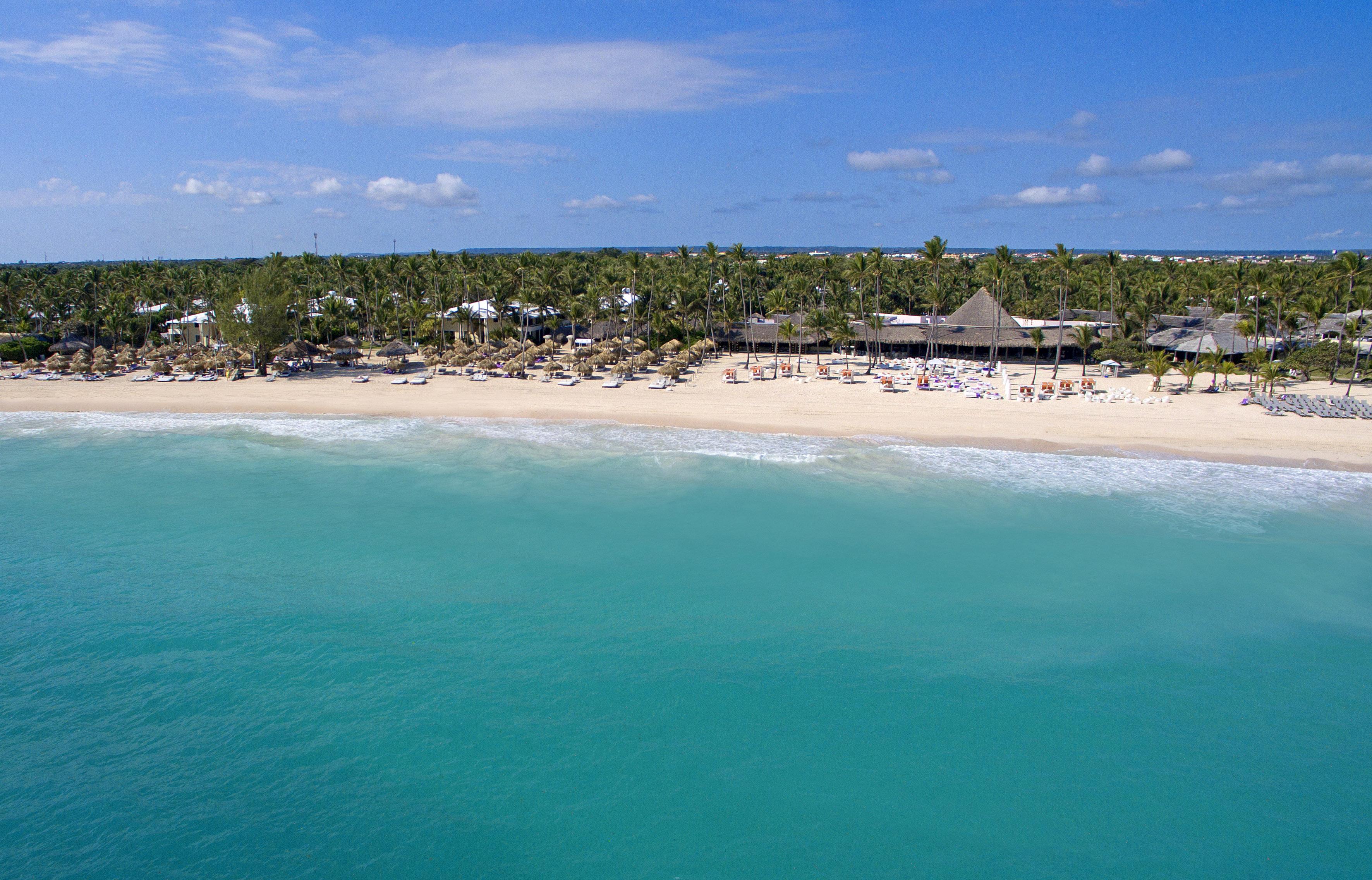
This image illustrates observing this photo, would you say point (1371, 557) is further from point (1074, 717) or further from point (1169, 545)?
point (1074, 717)

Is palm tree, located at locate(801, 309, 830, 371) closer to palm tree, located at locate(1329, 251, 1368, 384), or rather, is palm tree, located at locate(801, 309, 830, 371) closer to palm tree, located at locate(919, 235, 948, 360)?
palm tree, located at locate(919, 235, 948, 360)

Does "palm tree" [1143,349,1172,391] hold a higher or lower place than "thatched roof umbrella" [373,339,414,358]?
lower

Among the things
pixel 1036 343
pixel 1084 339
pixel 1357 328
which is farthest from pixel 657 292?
pixel 1357 328

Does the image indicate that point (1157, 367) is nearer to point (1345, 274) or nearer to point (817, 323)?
point (1345, 274)

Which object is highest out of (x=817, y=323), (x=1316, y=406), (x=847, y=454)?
(x=817, y=323)

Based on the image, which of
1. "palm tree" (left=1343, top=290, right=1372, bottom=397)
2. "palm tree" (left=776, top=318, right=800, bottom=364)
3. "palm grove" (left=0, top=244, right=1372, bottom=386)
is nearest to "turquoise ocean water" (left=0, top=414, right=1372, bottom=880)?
"palm tree" (left=1343, top=290, right=1372, bottom=397)

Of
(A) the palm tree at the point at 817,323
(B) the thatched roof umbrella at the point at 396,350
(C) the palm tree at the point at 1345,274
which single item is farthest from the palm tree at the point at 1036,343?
(B) the thatched roof umbrella at the point at 396,350
